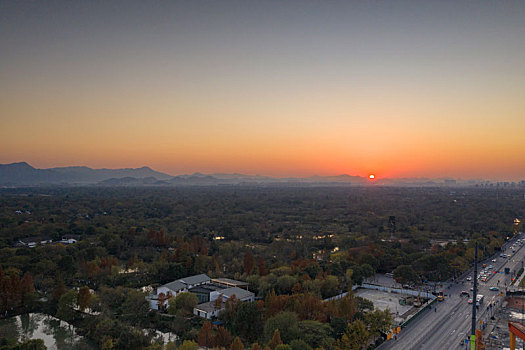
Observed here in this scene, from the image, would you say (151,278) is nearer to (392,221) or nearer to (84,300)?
(84,300)

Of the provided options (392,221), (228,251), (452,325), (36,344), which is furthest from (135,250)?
(392,221)

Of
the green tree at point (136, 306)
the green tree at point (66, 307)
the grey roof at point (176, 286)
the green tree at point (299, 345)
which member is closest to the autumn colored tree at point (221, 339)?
the green tree at point (299, 345)

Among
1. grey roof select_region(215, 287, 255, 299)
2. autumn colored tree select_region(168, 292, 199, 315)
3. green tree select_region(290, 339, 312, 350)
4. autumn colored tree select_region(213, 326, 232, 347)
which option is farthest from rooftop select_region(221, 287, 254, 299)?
green tree select_region(290, 339, 312, 350)

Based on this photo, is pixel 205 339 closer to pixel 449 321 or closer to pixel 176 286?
pixel 176 286

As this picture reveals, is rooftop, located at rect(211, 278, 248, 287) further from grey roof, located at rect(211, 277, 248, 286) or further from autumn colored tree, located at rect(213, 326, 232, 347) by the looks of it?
autumn colored tree, located at rect(213, 326, 232, 347)

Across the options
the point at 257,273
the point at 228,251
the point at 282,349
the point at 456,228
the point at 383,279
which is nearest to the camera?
the point at 282,349

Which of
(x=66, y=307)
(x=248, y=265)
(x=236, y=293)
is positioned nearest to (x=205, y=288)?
(x=236, y=293)
